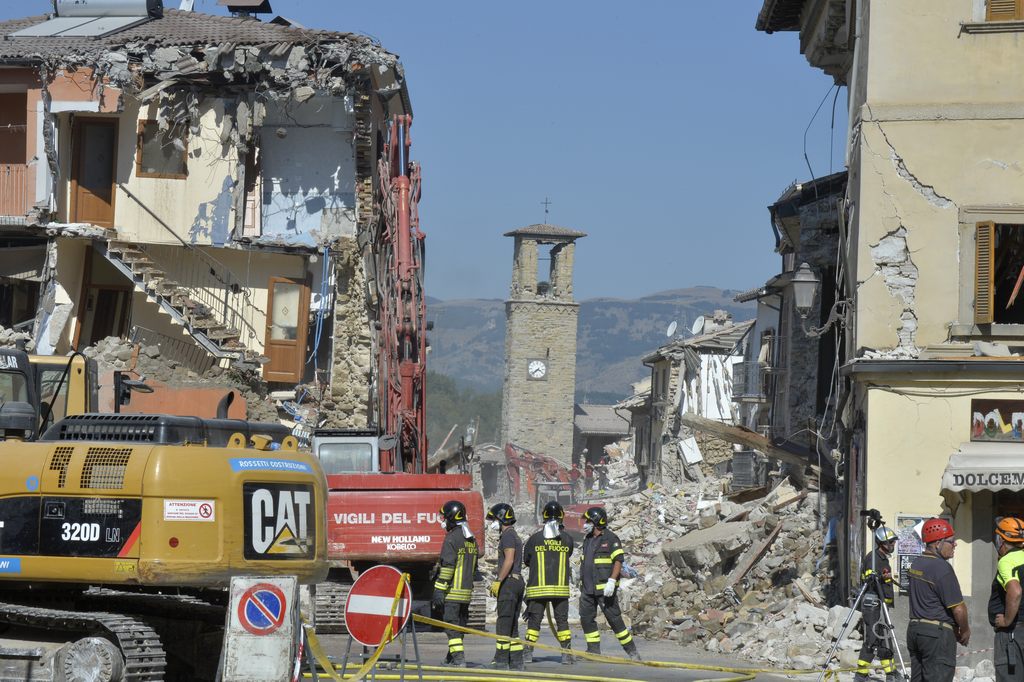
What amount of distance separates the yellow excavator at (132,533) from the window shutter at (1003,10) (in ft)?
36.0

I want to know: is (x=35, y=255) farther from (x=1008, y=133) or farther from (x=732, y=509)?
(x=1008, y=133)

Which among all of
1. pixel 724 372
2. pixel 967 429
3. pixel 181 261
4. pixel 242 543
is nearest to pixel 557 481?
pixel 724 372

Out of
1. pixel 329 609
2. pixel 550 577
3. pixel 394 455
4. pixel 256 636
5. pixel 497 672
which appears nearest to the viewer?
pixel 256 636

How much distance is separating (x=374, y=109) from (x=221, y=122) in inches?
122

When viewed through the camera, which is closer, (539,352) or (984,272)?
(984,272)

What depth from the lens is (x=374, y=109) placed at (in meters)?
31.0

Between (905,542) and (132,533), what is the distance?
33.4 ft

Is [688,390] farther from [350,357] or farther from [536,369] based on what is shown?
[350,357]

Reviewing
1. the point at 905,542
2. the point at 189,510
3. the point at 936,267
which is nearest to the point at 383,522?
the point at 905,542

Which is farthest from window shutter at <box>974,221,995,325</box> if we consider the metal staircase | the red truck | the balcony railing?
the balcony railing

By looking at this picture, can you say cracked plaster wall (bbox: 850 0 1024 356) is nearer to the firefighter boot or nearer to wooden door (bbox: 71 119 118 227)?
the firefighter boot

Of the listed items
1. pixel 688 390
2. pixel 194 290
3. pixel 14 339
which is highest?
pixel 194 290

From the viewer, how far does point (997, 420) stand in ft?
57.9

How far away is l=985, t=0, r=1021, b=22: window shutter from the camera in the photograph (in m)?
18.2
